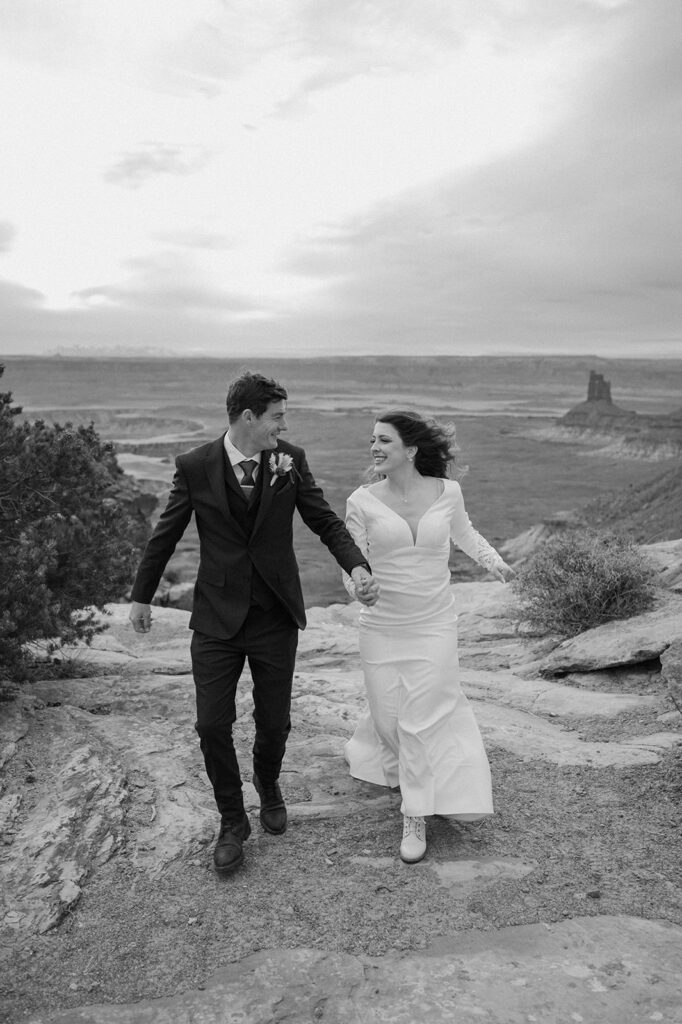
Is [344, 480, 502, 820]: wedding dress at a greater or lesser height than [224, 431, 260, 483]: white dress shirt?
lesser

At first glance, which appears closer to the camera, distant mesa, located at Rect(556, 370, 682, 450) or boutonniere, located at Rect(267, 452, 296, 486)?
boutonniere, located at Rect(267, 452, 296, 486)

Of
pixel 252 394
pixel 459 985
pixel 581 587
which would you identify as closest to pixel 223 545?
pixel 252 394

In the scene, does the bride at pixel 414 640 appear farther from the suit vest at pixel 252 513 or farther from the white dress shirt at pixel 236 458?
the white dress shirt at pixel 236 458

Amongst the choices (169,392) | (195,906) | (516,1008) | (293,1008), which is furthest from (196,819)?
(169,392)

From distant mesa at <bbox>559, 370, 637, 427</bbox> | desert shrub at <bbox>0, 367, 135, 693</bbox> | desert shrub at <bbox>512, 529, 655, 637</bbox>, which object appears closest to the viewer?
desert shrub at <bbox>0, 367, 135, 693</bbox>

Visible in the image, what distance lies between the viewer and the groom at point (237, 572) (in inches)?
149

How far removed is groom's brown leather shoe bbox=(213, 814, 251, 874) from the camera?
3709 mm

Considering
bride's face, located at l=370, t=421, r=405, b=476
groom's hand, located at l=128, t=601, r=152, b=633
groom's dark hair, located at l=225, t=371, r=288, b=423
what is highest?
groom's dark hair, located at l=225, t=371, r=288, b=423

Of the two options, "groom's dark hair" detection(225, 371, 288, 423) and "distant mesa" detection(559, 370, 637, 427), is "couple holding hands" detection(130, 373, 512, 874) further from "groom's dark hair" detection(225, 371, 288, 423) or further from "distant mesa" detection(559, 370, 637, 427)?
"distant mesa" detection(559, 370, 637, 427)

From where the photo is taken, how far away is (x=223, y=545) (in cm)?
386

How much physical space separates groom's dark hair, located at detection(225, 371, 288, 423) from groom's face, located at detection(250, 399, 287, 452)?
2cm

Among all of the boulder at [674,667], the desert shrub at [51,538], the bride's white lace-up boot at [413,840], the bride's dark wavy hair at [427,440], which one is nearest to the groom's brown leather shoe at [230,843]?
the bride's white lace-up boot at [413,840]

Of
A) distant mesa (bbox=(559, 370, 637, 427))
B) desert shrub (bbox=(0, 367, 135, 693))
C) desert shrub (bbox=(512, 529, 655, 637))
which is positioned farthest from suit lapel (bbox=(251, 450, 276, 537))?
distant mesa (bbox=(559, 370, 637, 427))

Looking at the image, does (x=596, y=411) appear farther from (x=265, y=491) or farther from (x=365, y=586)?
(x=265, y=491)
